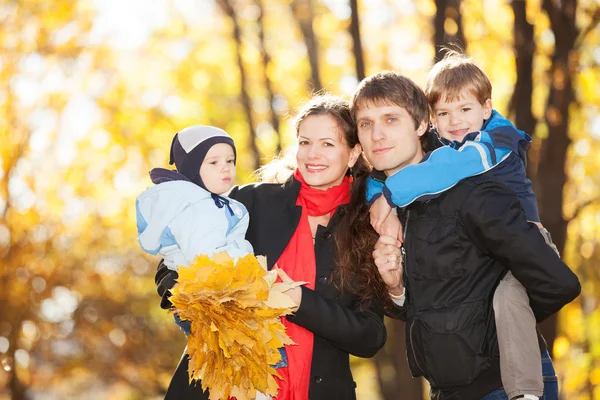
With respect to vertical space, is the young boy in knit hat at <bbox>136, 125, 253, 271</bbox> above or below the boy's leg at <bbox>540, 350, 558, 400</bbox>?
above

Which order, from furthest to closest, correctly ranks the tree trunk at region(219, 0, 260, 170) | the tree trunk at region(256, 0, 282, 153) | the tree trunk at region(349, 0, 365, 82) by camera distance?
the tree trunk at region(256, 0, 282, 153) < the tree trunk at region(219, 0, 260, 170) < the tree trunk at region(349, 0, 365, 82)

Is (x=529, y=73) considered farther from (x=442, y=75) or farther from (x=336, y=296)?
(x=336, y=296)

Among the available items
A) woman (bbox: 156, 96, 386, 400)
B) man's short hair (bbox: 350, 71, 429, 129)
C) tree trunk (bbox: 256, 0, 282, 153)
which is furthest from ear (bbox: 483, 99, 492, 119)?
tree trunk (bbox: 256, 0, 282, 153)

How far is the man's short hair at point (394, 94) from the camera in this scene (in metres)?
3.53

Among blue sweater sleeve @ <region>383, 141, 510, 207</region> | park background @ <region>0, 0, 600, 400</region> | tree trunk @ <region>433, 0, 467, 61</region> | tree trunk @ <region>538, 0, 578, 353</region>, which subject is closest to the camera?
blue sweater sleeve @ <region>383, 141, 510, 207</region>

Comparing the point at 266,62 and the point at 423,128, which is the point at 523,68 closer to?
the point at 423,128

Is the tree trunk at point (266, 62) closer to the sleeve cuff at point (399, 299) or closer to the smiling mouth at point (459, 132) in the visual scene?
the smiling mouth at point (459, 132)

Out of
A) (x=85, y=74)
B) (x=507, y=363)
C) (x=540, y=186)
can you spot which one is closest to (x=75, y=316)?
(x=85, y=74)

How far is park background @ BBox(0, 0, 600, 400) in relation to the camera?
43.5 ft

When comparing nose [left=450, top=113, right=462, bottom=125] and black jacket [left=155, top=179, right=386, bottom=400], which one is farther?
nose [left=450, top=113, right=462, bottom=125]

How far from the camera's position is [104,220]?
1554 centimetres

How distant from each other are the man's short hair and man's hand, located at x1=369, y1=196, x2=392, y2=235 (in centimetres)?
41

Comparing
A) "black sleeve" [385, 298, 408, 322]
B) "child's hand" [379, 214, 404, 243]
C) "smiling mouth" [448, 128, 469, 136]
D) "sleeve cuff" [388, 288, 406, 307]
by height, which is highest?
"smiling mouth" [448, 128, 469, 136]

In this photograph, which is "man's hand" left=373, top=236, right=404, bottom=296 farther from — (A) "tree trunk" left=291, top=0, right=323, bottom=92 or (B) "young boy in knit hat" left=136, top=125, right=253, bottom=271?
(A) "tree trunk" left=291, top=0, right=323, bottom=92
